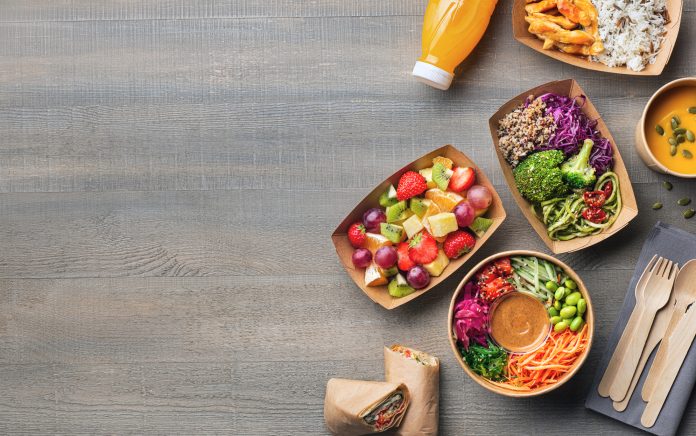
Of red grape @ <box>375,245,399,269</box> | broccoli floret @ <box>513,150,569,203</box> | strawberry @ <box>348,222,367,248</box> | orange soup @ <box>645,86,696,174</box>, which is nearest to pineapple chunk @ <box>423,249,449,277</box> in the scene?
red grape @ <box>375,245,399,269</box>

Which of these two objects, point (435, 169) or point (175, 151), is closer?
point (435, 169)

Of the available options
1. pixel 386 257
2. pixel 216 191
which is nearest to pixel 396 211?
pixel 386 257

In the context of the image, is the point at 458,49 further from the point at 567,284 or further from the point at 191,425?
the point at 191,425

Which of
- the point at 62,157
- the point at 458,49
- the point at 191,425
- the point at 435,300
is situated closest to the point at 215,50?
the point at 62,157

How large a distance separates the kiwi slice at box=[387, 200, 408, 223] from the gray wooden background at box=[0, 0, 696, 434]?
169 millimetres

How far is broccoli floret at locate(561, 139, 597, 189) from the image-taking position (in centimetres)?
206

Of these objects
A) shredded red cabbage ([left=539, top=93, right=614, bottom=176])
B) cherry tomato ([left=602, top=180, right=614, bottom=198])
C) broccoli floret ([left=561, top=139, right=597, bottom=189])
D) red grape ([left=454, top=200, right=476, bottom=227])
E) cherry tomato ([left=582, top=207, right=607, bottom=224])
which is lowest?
red grape ([left=454, top=200, right=476, bottom=227])

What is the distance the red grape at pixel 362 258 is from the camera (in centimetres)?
211

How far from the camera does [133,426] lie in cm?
227

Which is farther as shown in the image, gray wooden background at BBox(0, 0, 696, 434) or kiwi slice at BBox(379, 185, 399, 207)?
gray wooden background at BBox(0, 0, 696, 434)

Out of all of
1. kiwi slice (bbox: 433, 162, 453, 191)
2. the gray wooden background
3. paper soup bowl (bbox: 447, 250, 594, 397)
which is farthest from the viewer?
the gray wooden background

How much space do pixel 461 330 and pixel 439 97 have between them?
0.75 meters

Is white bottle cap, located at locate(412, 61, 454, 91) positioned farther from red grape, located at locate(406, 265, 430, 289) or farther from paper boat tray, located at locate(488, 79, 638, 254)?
red grape, located at locate(406, 265, 430, 289)

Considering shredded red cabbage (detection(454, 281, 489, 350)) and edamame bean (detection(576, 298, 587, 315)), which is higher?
edamame bean (detection(576, 298, 587, 315))
